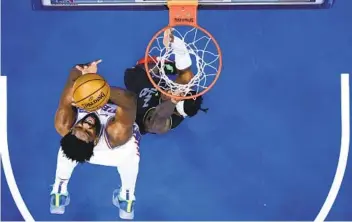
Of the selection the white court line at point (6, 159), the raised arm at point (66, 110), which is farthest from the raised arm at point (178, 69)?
the white court line at point (6, 159)

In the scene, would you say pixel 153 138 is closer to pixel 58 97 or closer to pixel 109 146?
pixel 109 146

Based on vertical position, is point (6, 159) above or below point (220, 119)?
below

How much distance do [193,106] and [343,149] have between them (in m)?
0.65

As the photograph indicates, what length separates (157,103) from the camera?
8.26ft

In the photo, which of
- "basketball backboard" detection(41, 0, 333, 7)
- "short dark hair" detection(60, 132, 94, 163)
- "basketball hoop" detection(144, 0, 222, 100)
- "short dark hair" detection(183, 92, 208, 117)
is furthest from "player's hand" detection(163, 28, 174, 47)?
"short dark hair" detection(60, 132, 94, 163)

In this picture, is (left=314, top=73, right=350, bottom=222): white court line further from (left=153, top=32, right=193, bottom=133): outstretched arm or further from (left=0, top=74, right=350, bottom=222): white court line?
(left=153, top=32, right=193, bottom=133): outstretched arm

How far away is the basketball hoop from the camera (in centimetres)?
246

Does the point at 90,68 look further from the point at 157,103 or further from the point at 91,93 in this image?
the point at 157,103

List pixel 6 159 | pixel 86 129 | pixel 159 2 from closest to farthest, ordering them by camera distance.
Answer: pixel 159 2 → pixel 86 129 → pixel 6 159

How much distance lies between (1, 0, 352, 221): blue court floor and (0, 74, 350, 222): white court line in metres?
0.02

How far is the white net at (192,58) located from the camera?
247 cm

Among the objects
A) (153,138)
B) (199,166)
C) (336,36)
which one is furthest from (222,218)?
(336,36)

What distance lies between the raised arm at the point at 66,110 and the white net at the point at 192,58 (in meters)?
0.33

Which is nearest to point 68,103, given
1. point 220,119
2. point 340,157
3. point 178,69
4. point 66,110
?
point 66,110
